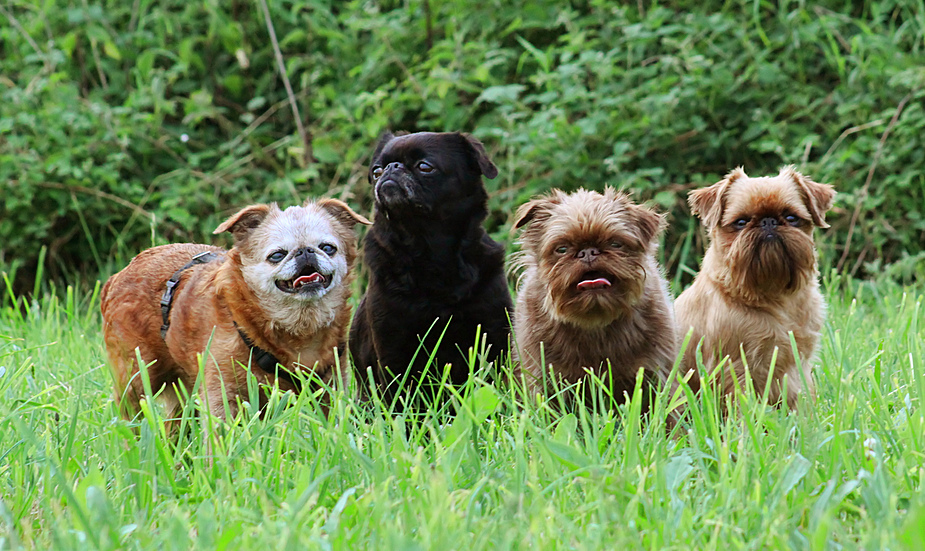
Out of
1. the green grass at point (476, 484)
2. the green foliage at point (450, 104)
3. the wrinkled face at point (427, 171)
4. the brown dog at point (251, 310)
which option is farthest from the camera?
the green foliage at point (450, 104)

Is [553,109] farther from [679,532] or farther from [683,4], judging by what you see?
[679,532]

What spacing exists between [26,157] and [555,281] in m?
5.48

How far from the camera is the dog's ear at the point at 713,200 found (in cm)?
399

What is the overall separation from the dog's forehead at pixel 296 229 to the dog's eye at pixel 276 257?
0.04m

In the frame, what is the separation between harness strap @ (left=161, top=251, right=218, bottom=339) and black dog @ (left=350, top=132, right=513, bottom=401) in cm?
78

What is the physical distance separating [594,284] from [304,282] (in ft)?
3.97

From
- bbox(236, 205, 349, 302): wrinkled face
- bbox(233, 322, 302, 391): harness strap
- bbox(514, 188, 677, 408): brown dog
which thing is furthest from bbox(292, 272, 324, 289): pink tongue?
bbox(514, 188, 677, 408): brown dog

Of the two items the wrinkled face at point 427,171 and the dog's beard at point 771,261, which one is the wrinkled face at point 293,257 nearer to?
the wrinkled face at point 427,171

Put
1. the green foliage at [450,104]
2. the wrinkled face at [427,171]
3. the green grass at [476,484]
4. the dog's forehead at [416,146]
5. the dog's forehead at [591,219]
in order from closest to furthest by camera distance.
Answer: the green grass at [476,484] → the dog's forehead at [591,219] → the wrinkled face at [427,171] → the dog's forehead at [416,146] → the green foliage at [450,104]

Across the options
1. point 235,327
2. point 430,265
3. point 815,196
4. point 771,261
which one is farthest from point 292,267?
point 815,196

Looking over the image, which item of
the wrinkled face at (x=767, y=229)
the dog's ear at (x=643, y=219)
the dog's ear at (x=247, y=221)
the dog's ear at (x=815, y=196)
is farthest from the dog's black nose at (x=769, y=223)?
the dog's ear at (x=247, y=221)

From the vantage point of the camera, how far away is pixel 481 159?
174 inches

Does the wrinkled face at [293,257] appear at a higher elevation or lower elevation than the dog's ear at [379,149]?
lower

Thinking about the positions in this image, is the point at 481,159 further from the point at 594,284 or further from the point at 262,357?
the point at 262,357
